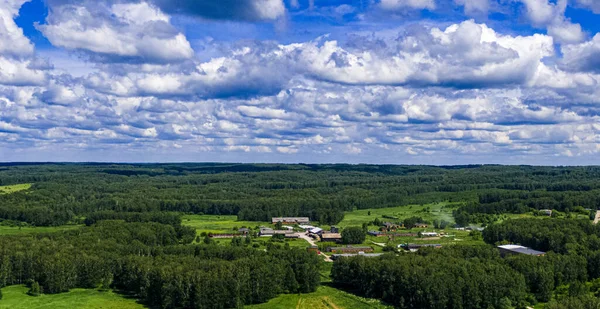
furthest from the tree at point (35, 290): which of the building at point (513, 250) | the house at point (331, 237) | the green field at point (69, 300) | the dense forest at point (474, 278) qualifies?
the building at point (513, 250)

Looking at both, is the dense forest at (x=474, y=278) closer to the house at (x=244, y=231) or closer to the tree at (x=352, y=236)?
the tree at (x=352, y=236)

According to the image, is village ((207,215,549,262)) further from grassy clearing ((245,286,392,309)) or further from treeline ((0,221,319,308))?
grassy clearing ((245,286,392,309))

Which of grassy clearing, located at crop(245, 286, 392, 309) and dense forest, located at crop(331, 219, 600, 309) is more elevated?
dense forest, located at crop(331, 219, 600, 309)

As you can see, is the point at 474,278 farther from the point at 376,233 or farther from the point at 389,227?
the point at 389,227

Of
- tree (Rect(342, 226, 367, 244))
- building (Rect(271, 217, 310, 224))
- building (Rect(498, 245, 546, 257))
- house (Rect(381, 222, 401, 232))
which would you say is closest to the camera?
building (Rect(498, 245, 546, 257))

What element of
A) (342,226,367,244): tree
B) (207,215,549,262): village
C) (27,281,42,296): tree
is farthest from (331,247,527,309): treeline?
(27,281,42,296): tree

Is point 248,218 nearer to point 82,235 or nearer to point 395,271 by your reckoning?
point 82,235
